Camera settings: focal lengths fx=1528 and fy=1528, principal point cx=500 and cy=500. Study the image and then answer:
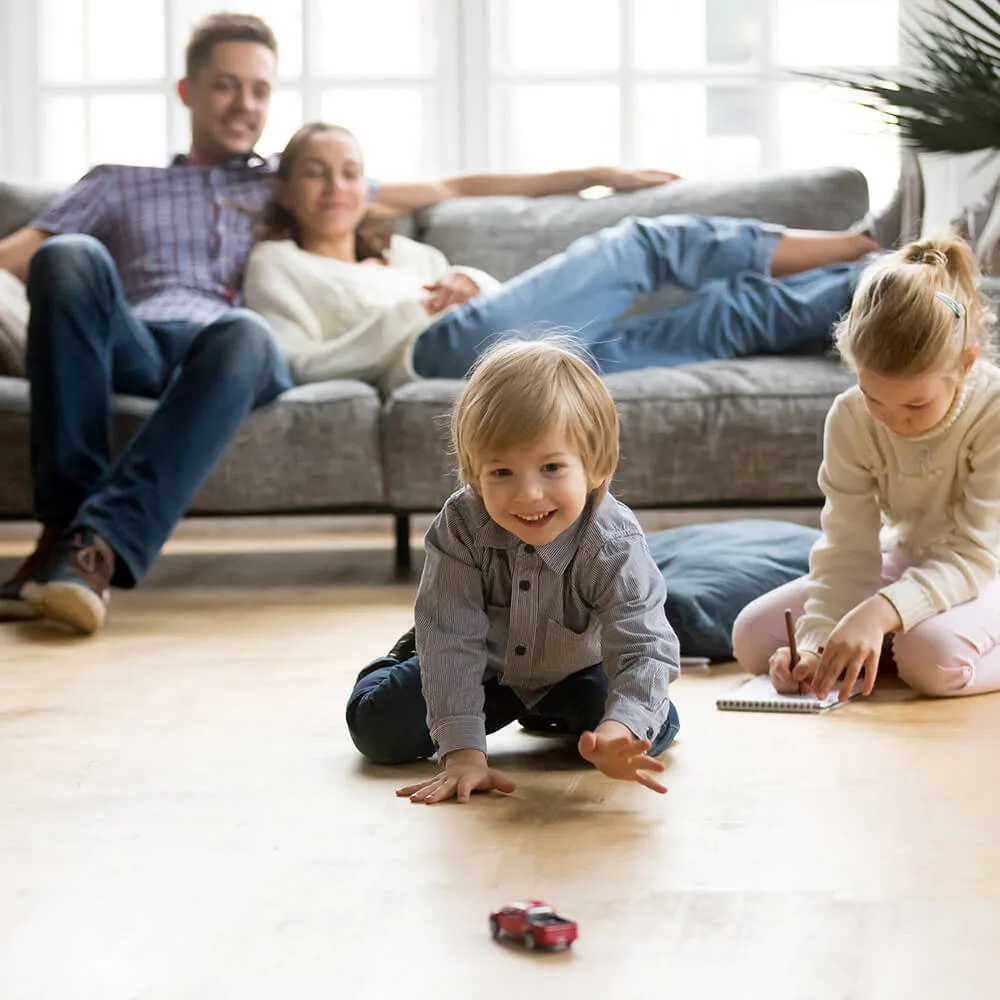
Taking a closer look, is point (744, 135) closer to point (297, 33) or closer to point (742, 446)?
point (297, 33)

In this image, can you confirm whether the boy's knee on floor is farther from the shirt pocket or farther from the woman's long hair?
the woman's long hair

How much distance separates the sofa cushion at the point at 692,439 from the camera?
258 cm

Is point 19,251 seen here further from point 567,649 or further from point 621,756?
point 621,756

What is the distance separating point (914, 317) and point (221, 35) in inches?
75.9

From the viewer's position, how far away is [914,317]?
1.59 m

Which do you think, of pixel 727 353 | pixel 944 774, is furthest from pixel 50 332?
pixel 944 774

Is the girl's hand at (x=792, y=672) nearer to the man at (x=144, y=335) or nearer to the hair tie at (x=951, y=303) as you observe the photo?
the hair tie at (x=951, y=303)

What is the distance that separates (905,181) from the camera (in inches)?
117

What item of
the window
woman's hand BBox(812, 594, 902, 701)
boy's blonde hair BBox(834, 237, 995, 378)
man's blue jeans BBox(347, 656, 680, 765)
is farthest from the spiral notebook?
the window

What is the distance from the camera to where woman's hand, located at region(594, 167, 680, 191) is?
3.16 meters

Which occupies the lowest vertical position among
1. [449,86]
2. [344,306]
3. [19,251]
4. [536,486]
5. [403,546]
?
[403,546]

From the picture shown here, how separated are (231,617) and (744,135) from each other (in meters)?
2.04

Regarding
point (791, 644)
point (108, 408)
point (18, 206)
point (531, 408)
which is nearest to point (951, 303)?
point (791, 644)

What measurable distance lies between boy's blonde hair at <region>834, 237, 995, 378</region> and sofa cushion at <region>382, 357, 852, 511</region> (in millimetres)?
889
